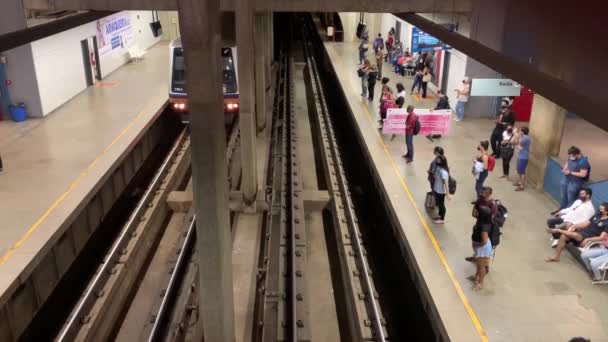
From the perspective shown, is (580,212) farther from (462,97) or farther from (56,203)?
(56,203)

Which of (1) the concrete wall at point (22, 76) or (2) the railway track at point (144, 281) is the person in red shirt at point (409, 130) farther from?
(1) the concrete wall at point (22, 76)

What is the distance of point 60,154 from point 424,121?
918cm

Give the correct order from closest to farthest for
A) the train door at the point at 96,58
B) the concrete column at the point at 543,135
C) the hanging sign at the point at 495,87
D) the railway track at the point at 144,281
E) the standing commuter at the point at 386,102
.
Result: the railway track at the point at 144,281 < the concrete column at the point at 543,135 < the hanging sign at the point at 495,87 < the standing commuter at the point at 386,102 < the train door at the point at 96,58

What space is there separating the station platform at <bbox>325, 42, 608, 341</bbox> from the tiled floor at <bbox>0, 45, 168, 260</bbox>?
674 centimetres

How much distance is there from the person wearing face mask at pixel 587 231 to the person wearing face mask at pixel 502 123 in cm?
370

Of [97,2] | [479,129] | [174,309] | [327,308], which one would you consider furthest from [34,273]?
[479,129]

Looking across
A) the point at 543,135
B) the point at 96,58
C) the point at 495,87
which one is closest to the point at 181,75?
the point at 96,58

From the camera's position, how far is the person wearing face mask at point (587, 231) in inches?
326

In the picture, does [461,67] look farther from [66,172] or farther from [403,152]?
[66,172]

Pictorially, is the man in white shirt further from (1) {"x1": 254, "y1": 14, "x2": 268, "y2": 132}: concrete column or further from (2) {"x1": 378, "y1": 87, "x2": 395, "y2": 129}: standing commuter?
(1) {"x1": 254, "y1": 14, "x2": 268, "y2": 132}: concrete column

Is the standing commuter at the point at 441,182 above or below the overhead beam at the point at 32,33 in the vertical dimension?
below

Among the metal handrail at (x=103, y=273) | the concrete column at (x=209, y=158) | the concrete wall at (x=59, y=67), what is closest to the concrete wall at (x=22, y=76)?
the concrete wall at (x=59, y=67)

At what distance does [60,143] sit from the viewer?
14.3 metres

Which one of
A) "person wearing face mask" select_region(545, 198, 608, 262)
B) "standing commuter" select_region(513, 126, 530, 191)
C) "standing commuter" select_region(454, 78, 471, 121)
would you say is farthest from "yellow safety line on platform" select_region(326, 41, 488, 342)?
"standing commuter" select_region(454, 78, 471, 121)
